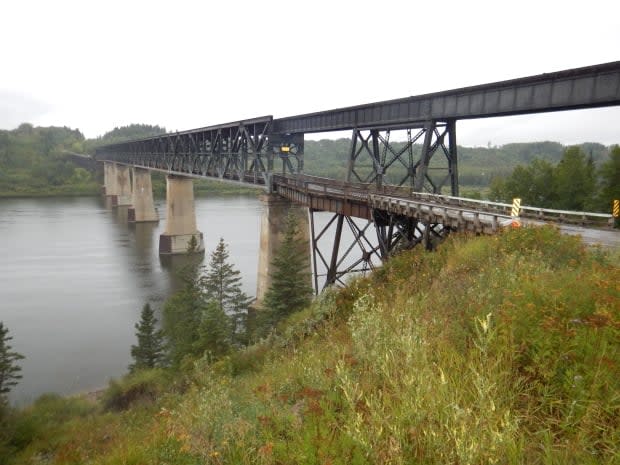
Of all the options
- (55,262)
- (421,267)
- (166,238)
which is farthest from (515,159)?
(421,267)

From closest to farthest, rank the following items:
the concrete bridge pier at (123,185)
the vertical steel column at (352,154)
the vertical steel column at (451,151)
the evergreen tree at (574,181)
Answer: the vertical steel column at (451,151) < the vertical steel column at (352,154) < the evergreen tree at (574,181) < the concrete bridge pier at (123,185)

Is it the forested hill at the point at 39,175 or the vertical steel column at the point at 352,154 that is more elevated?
the vertical steel column at the point at 352,154

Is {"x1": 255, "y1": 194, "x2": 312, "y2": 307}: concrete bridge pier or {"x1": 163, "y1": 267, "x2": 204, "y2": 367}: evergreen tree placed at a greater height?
{"x1": 255, "y1": 194, "x2": 312, "y2": 307}: concrete bridge pier

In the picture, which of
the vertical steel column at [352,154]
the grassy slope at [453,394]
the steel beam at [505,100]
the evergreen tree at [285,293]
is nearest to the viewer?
the grassy slope at [453,394]

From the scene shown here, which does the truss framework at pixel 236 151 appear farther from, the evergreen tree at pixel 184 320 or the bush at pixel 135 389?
the bush at pixel 135 389

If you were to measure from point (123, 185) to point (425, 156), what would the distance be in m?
108

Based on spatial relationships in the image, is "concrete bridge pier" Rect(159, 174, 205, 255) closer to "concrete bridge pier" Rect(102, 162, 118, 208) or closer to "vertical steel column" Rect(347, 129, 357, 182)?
"vertical steel column" Rect(347, 129, 357, 182)

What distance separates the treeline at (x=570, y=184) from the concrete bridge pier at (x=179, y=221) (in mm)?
39897

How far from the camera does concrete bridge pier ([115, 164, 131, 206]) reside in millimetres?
110250

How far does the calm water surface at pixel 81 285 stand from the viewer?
26703 millimetres

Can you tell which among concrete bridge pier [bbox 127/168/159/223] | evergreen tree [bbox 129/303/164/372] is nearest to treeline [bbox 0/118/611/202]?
concrete bridge pier [bbox 127/168/159/223]

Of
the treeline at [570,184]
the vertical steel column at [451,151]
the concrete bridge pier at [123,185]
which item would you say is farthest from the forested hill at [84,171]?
the vertical steel column at [451,151]

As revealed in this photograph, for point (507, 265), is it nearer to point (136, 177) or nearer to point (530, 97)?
point (530, 97)

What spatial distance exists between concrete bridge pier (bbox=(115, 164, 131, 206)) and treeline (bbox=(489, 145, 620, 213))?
92.5m
